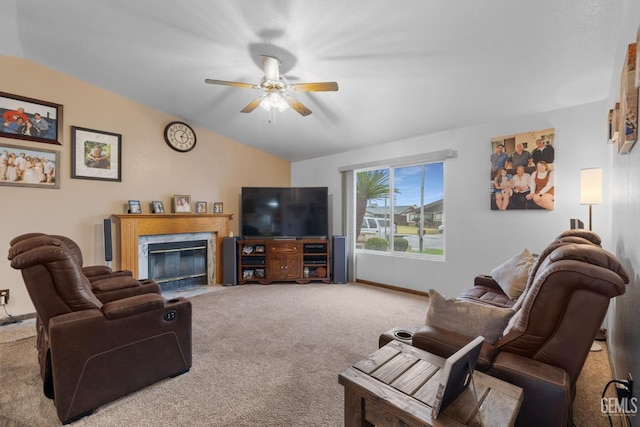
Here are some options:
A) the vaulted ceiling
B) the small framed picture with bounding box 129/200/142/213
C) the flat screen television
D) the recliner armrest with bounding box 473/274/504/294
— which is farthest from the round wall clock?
the recliner armrest with bounding box 473/274/504/294

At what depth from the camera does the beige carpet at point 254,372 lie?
173cm

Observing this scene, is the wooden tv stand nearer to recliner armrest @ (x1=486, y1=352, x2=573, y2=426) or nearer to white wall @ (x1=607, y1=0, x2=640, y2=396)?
white wall @ (x1=607, y1=0, x2=640, y2=396)

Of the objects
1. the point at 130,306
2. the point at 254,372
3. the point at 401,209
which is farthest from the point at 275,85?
the point at 401,209

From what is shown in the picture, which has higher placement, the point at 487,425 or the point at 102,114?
the point at 102,114

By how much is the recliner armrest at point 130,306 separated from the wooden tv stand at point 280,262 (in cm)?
292

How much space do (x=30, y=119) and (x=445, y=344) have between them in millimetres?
4790

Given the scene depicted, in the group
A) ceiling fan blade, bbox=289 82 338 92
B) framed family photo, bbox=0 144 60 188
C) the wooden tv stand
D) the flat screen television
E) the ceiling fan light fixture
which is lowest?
the wooden tv stand

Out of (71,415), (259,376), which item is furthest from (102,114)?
(259,376)

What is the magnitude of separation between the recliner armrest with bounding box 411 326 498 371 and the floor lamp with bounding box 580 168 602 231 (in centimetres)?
219

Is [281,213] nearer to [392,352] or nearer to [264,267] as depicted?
[264,267]

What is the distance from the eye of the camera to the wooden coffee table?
0.92m

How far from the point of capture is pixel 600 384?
2012mm

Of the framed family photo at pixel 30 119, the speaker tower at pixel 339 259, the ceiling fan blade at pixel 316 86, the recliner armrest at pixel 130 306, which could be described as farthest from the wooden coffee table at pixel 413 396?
the framed family photo at pixel 30 119

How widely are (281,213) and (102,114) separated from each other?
295 centimetres
